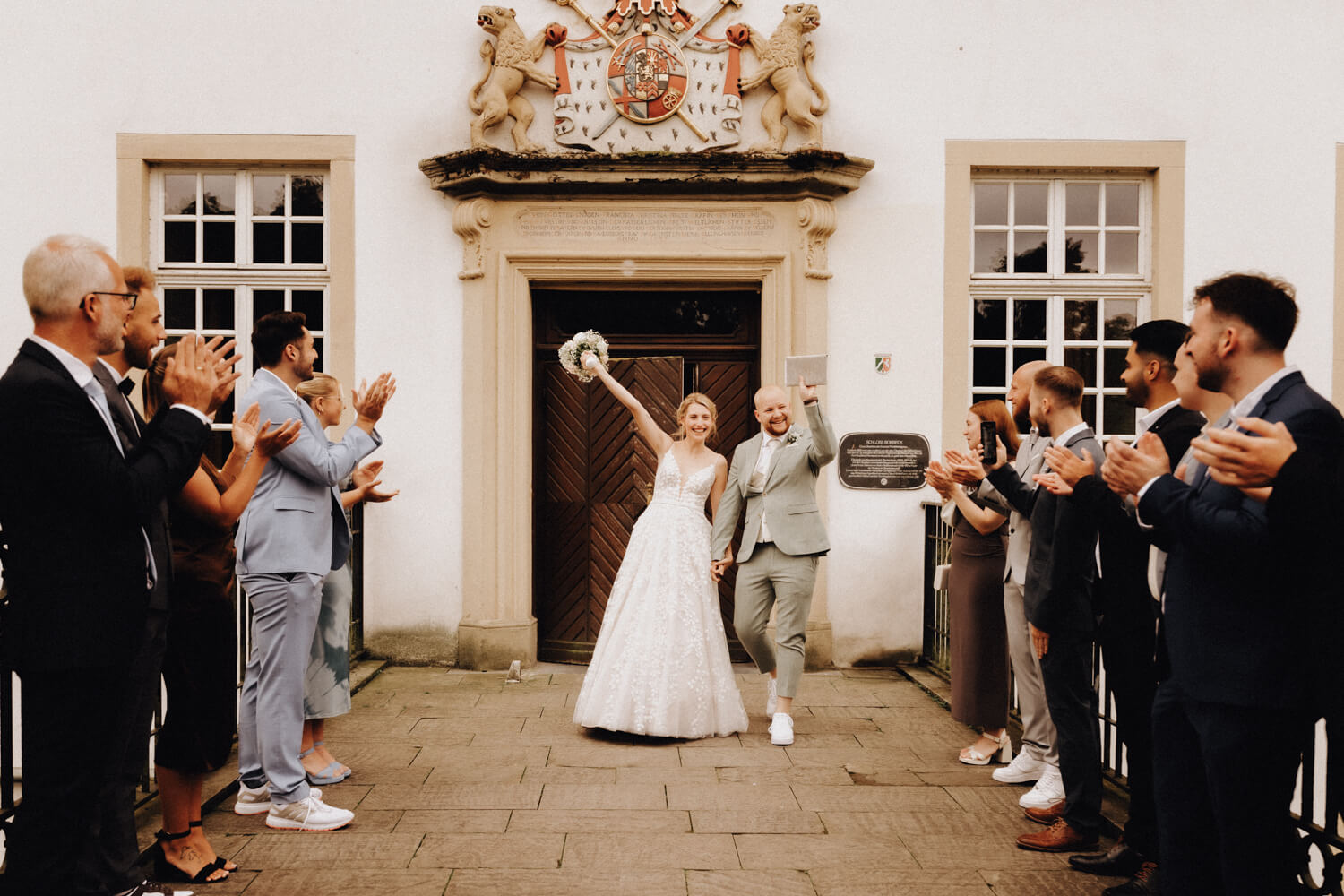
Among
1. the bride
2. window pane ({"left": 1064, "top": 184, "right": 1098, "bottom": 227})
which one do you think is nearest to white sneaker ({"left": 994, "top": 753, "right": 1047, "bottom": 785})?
the bride

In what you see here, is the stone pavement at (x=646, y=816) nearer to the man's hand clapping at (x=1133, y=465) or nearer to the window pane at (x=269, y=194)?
the man's hand clapping at (x=1133, y=465)

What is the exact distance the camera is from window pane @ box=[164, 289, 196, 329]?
8344 millimetres

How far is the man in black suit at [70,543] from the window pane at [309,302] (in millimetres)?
5559

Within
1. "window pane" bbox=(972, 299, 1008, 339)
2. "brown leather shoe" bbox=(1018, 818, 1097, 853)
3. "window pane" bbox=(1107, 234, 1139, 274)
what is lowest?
"brown leather shoe" bbox=(1018, 818, 1097, 853)

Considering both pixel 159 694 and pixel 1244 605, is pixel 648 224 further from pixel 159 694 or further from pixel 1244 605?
pixel 1244 605

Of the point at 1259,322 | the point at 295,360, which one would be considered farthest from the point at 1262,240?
the point at 295,360

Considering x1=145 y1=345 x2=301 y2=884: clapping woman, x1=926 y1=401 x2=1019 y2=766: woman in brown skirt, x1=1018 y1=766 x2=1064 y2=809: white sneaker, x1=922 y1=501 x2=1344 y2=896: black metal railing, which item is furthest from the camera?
x1=926 y1=401 x2=1019 y2=766: woman in brown skirt

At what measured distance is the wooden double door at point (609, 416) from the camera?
8570 millimetres

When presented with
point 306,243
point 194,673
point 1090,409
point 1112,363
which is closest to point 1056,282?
point 1112,363

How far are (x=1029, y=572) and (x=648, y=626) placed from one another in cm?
228

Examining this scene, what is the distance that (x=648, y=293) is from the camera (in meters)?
8.61

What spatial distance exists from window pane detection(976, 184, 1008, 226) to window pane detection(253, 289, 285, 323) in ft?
17.7

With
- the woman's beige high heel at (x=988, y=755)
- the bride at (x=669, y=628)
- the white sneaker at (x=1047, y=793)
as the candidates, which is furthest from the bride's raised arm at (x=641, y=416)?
the white sneaker at (x=1047, y=793)

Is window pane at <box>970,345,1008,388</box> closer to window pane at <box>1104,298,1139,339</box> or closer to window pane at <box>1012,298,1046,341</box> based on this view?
window pane at <box>1012,298,1046,341</box>
